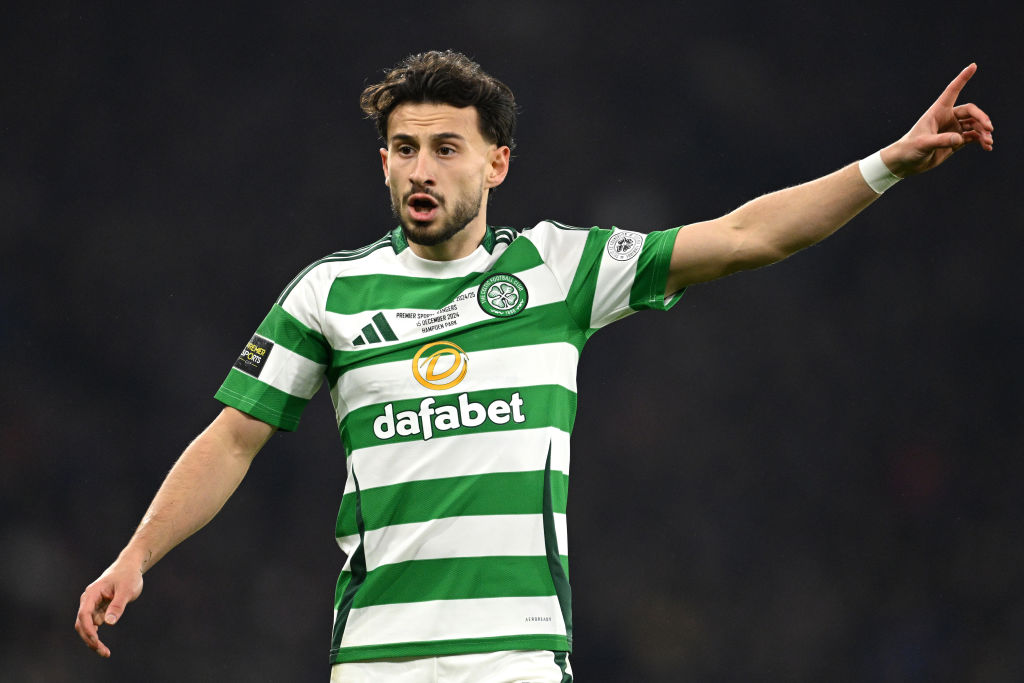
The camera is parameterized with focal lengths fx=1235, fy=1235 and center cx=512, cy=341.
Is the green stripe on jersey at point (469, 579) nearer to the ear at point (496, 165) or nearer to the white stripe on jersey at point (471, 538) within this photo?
→ the white stripe on jersey at point (471, 538)

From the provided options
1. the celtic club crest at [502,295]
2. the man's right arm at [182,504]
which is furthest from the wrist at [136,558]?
the celtic club crest at [502,295]

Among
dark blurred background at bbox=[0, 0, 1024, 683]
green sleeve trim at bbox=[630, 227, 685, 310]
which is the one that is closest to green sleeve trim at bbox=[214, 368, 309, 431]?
green sleeve trim at bbox=[630, 227, 685, 310]

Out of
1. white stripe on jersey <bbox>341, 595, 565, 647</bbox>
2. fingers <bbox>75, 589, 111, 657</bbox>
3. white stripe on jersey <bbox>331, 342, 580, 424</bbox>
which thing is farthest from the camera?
white stripe on jersey <bbox>331, 342, 580, 424</bbox>

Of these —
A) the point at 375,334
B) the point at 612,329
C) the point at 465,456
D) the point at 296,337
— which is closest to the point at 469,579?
the point at 465,456

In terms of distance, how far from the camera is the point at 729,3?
6633 mm

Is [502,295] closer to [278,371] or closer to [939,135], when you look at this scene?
[278,371]

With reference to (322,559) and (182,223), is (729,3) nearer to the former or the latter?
(182,223)

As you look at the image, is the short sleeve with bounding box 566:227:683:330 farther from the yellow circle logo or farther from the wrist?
the wrist

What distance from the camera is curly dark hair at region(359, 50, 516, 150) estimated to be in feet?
9.34

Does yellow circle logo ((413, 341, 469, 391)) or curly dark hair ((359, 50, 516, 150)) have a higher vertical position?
curly dark hair ((359, 50, 516, 150))

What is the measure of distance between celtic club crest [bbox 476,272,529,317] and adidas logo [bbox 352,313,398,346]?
21cm

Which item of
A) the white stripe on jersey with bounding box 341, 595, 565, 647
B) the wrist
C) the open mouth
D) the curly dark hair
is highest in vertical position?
the curly dark hair

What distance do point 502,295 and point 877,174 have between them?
0.85m

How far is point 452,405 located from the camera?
2.65 m
